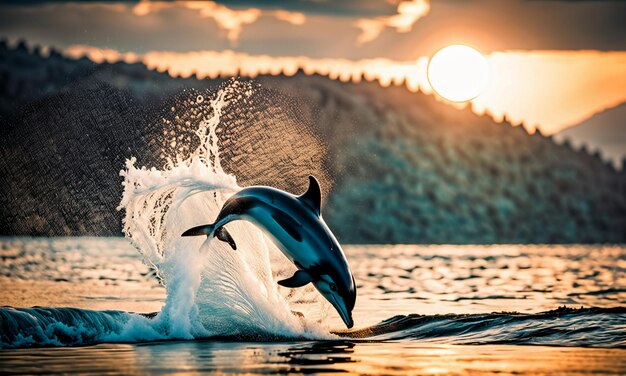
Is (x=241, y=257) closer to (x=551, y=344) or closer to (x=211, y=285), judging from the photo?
(x=211, y=285)

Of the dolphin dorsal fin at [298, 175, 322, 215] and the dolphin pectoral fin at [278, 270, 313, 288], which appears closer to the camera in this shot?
the dolphin pectoral fin at [278, 270, 313, 288]

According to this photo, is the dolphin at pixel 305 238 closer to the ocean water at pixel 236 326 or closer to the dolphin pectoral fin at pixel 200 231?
the dolphin pectoral fin at pixel 200 231

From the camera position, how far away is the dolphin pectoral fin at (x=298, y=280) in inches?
711

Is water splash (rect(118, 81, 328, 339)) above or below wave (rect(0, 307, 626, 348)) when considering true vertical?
above

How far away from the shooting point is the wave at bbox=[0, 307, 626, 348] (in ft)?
62.0

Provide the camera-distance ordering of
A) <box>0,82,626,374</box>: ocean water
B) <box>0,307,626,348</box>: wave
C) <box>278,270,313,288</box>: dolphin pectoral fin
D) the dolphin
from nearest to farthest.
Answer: <box>0,82,626,374</box>: ocean water, <box>278,270,313,288</box>: dolphin pectoral fin, the dolphin, <box>0,307,626,348</box>: wave

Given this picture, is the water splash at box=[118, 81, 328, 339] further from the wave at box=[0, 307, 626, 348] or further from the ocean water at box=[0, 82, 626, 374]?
the wave at box=[0, 307, 626, 348]

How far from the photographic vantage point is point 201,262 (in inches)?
840

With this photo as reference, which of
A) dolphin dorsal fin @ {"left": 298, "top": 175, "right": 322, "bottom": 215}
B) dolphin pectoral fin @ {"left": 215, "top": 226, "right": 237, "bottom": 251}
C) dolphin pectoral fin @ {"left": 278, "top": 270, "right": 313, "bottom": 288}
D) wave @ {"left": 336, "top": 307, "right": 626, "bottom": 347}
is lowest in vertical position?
wave @ {"left": 336, "top": 307, "right": 626, "bottom": 347}

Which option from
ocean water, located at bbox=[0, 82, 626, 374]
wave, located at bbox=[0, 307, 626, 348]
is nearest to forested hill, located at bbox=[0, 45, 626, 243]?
ocean water, located at bbox=[0, 82, 626, 374]

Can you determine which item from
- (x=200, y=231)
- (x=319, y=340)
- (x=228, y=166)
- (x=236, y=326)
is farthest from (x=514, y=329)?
(x=228, y=166)

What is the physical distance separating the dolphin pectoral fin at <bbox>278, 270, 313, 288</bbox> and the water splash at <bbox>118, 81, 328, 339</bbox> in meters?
2.22

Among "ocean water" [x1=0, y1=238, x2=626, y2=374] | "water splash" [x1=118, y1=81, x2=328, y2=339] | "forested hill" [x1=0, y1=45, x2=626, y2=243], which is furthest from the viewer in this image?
"forested hill" [x1=0, y1=45, x2=626, y2=243]

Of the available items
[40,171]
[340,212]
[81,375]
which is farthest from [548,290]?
[340,212]
